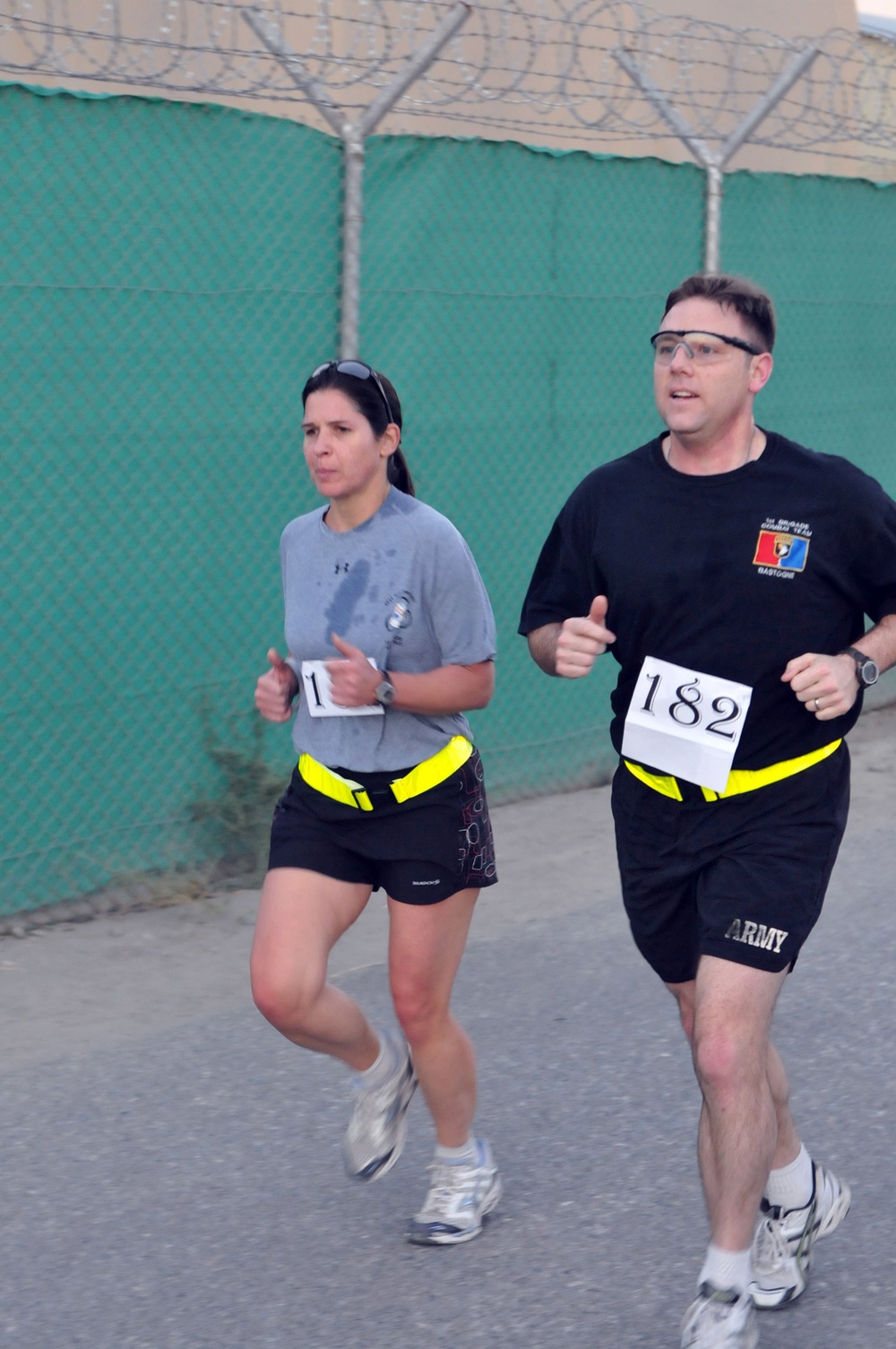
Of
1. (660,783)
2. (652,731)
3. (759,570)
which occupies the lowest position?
(660,783)

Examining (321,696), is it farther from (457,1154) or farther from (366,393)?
(457,1154)

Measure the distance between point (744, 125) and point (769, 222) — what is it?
0.80 meters

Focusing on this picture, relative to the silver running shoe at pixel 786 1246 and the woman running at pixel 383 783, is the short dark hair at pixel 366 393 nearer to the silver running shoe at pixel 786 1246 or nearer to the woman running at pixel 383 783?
the woman running at pixel 383 783

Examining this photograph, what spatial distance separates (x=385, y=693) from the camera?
145 inches

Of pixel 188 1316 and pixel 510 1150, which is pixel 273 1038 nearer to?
pixel 510 1150

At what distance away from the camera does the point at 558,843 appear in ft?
23.4

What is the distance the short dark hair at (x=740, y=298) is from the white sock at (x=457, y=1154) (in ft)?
6.19

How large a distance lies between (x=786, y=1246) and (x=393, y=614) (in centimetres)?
156

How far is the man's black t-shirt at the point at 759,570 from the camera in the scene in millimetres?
3432

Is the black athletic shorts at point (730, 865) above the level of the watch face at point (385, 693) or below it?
below

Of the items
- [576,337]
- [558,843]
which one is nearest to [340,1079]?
[558,843]

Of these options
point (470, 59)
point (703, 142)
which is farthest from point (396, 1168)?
point (470, 59)

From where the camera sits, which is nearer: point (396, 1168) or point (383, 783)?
point (383, 783)

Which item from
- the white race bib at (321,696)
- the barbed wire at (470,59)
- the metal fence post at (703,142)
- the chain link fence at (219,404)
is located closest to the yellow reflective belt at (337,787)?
the white race bib at (321,696)
